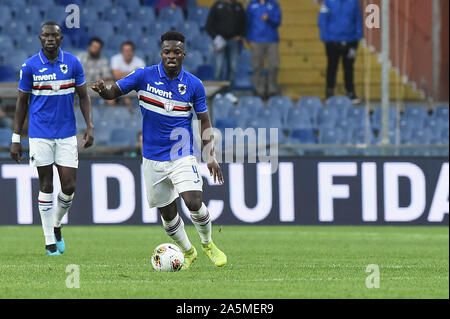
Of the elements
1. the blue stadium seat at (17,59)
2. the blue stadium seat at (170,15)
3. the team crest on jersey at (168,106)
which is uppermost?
the blue stadium seat at (170,15)

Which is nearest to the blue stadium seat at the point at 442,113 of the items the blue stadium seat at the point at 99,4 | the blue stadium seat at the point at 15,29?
the blue stadium seat at the point at 99,4

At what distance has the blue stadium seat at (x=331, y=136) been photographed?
1650 cm

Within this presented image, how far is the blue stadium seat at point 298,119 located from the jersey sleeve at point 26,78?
717 cm

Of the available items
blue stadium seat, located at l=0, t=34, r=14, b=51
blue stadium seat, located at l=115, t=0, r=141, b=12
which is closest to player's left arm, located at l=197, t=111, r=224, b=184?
blue stadium seat, located at l=0, t=34, r=14, b=51

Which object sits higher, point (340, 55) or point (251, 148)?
point (340, 55)

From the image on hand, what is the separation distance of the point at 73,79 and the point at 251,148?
4.63m

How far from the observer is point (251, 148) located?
1462 cm

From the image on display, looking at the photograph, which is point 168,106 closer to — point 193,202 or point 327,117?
point 193,202

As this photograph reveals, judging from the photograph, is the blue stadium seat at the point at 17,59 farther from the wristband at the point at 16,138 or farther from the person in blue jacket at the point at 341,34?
the wristband at the point at 16,138

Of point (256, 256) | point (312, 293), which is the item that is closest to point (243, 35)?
point (256, 256)

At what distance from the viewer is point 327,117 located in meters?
17.3

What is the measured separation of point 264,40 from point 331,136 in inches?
97.1

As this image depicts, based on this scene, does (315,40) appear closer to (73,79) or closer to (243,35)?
(243,35)

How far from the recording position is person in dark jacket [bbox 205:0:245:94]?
18.0 meters
